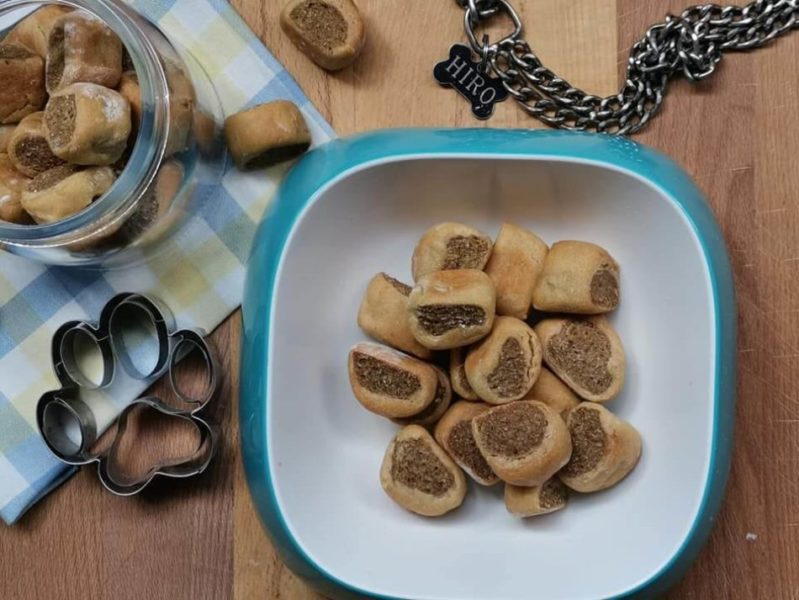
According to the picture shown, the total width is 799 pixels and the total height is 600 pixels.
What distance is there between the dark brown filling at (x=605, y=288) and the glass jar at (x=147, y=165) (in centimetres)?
35

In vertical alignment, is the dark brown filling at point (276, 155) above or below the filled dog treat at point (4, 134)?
below

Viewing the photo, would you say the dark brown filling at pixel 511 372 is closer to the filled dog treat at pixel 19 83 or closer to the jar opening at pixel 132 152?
the jar opening at pixel 132 152

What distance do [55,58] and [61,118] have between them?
7 centimetres

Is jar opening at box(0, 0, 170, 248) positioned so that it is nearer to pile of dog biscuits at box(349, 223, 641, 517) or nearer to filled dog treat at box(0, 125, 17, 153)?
filled dog treat at box(0, 125, 17, 153)

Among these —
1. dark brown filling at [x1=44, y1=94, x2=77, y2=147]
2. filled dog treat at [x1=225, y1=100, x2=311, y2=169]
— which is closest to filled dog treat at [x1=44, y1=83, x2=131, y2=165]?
dark brown filling at [x1=44, y1=94, x2=77, y2=147]

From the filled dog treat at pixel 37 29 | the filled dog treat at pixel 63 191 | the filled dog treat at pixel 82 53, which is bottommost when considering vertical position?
the filled dog treat at pixel 63 191

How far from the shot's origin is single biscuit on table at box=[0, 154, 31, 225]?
689mm

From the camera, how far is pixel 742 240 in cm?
79

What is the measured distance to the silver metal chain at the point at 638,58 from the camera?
2.57ft

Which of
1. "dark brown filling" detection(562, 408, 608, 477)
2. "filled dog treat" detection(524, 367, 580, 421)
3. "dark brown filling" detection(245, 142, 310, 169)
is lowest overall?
"dark brown filling" detection(562, 408, 608, 477)

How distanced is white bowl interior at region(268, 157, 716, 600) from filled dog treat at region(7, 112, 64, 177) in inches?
7.9

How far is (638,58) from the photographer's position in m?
0.79

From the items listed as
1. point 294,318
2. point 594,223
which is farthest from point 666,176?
point 294,318

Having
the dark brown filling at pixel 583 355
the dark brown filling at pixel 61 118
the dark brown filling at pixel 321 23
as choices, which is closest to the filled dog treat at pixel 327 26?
the dark brown filling at pixel 321 23
